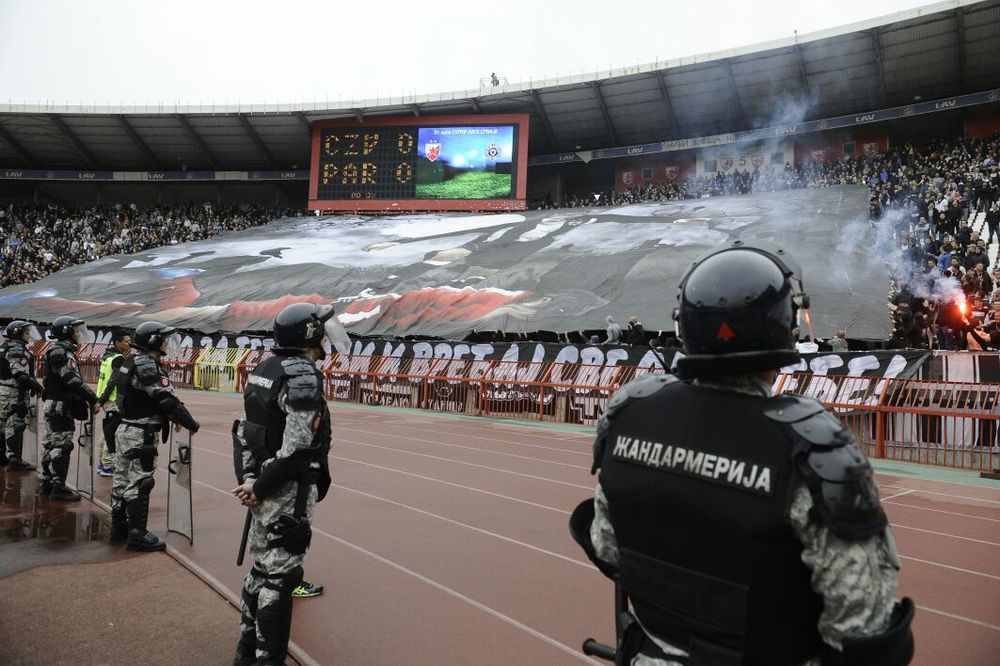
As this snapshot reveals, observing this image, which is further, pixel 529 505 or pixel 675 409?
pixel 529 505

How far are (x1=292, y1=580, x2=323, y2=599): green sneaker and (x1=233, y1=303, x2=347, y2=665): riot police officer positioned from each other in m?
1.00

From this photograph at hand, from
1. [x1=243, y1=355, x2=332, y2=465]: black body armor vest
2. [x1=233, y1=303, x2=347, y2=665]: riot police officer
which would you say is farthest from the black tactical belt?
[x1=243, y1=355, x2=332, y2=465]: black body armor vest

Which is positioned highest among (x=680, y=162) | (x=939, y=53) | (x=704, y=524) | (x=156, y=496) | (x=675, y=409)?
(x=939, y=53)

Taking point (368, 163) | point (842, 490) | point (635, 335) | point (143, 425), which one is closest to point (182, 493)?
point (143, 425)

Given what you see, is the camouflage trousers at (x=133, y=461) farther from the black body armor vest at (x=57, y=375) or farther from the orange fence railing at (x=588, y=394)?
the orange fence railing at (x=588, y=394)

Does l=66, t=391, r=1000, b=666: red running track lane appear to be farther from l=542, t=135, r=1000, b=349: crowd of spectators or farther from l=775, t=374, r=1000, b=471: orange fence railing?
l=542, t=135, r=1000, b=349: crowd of spectators

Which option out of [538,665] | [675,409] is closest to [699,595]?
[675,409]

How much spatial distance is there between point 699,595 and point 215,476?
816cm

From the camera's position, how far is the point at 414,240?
30.7m

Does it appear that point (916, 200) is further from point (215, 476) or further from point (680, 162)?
point (215, 476)

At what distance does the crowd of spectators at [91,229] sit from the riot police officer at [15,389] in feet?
111

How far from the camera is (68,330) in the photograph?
7.57 m

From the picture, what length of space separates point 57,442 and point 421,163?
3078cm

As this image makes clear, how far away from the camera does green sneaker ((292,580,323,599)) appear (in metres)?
4.66
